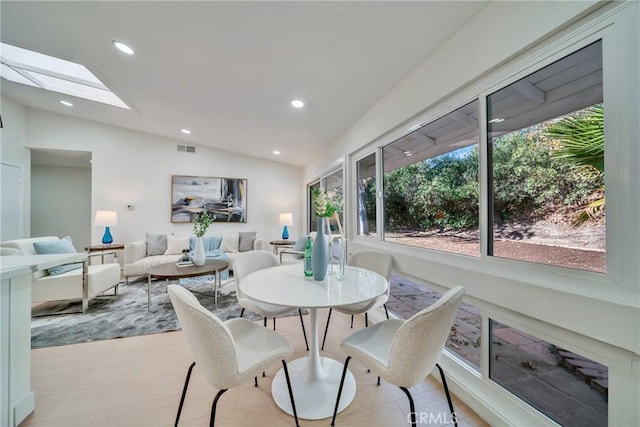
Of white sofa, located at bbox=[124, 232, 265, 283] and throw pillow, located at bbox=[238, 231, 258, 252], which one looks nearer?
white sofa, located at bbox=[124, 232, 265, 283]

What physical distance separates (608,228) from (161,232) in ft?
20.2

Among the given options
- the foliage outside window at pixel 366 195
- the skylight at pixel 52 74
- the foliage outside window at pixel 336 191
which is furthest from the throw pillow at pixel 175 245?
the foliage outside window at pixel 366 195

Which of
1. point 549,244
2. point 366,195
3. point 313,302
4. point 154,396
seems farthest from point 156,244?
point 549,244

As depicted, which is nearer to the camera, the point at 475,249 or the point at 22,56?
the point at 475,249

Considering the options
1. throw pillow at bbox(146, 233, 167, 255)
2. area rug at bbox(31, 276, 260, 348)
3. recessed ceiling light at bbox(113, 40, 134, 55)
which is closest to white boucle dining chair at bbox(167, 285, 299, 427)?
area rug at bbox(31, 276, 260, 348)

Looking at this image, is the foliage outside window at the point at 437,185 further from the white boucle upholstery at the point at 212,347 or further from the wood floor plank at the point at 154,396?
the white boucle upholstery at the point at 212,347

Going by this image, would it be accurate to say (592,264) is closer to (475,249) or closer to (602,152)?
(602,152)

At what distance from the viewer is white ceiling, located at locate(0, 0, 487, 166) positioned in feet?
5.20

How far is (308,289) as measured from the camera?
1.47 meters

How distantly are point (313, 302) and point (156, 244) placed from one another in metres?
4.65

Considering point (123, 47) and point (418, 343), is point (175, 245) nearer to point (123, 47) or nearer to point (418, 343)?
point (123, 47)

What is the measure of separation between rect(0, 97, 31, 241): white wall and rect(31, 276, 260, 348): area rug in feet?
8.35

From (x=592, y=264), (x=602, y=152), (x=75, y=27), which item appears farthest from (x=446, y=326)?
(x=75, y=27)

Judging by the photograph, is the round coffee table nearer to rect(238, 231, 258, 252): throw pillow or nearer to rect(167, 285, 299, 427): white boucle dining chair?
rect(238, 231, 258, 252): throw pillow
